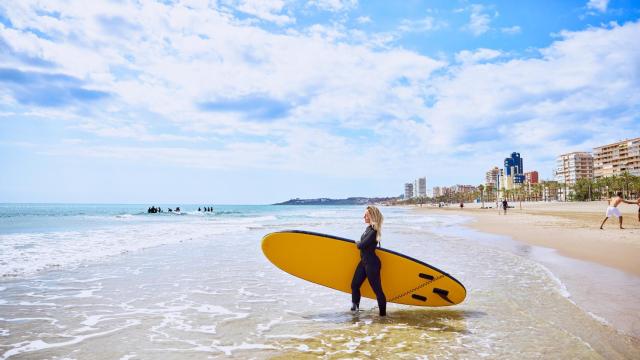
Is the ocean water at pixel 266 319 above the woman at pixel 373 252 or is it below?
below

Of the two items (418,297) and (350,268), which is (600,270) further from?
(350,268)

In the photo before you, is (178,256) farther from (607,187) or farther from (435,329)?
(607,187)

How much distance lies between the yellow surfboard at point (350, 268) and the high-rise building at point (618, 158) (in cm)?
16014

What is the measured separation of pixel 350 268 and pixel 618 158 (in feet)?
592

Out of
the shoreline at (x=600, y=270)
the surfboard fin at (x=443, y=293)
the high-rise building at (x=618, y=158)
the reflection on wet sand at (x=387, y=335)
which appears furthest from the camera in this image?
the high-rise building at (x=618, y=158)

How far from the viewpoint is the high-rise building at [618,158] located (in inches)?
5547

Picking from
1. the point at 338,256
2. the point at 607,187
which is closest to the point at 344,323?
the point at 338,256

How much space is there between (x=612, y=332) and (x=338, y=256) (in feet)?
11.6

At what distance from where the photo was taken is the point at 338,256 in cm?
639

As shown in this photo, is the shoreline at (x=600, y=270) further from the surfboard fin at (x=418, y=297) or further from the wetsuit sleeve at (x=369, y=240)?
the wetsuit sleeve at (x=369, y=240)

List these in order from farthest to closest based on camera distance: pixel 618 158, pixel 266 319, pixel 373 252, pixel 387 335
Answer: pixel 618 158 → pixel 373 252 → pixel 266 319 → pixel 387 335

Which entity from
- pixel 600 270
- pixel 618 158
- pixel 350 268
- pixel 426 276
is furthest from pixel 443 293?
pixel 618 158

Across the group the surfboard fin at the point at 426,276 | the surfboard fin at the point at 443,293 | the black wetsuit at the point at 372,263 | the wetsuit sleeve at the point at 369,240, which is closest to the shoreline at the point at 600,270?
the surfboard fin at the point at 443,293

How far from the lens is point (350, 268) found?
6.38 m
